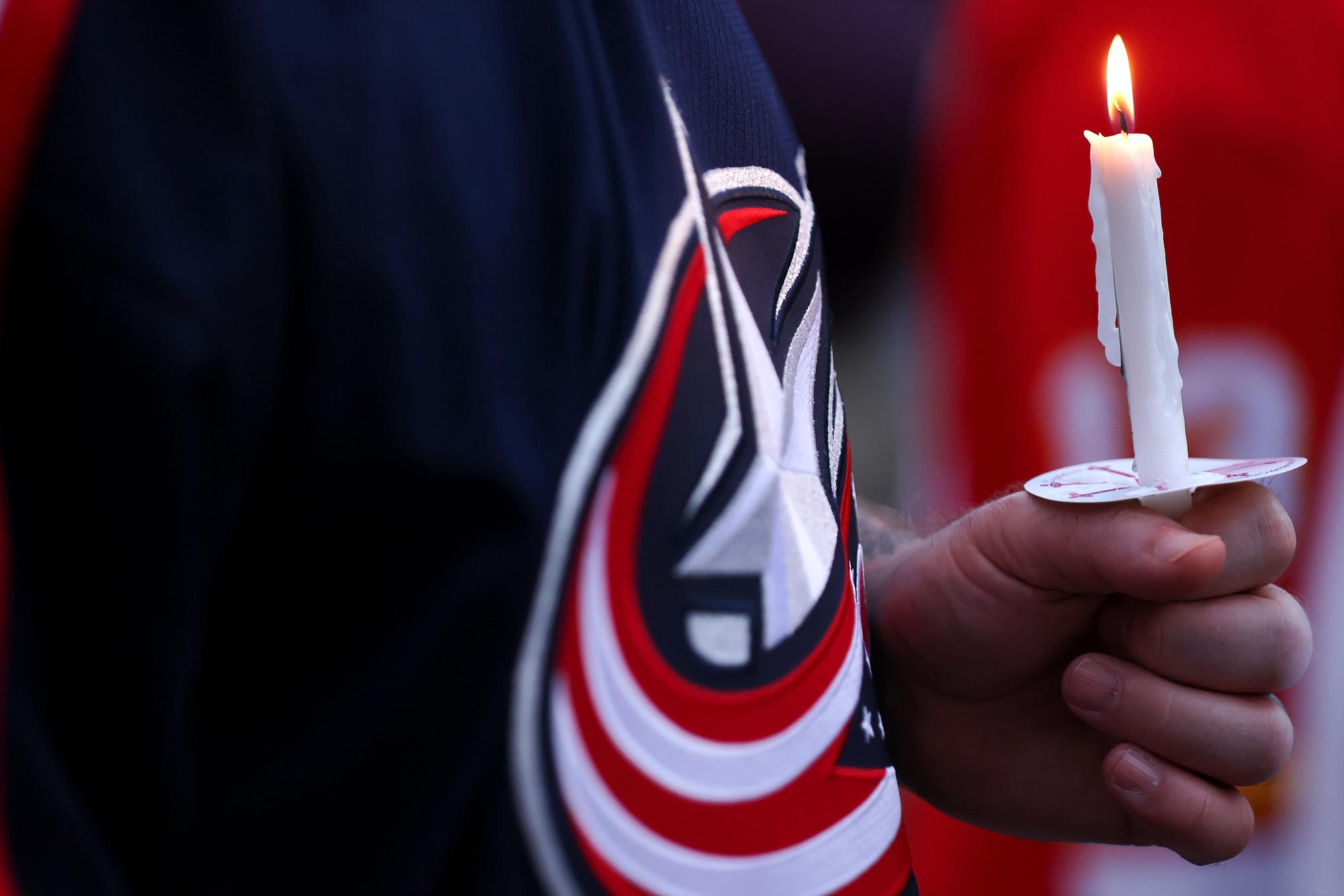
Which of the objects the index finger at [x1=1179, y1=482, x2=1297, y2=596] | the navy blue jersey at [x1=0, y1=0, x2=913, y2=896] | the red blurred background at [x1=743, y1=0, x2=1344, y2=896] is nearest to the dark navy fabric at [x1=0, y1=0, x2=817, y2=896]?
the navy blue jersey at [x1=0, y1=0, x2=913, y2=896]

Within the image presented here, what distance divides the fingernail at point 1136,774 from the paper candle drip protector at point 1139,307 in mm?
188

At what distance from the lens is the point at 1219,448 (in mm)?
1169

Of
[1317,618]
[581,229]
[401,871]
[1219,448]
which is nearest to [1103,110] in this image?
[1219,448]

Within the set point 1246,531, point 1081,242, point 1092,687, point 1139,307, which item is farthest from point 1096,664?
point 1081,242

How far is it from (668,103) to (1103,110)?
0.95 meters

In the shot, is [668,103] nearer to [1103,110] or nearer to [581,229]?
[581,229]

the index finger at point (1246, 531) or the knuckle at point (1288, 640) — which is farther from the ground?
the index finger at point (1246, 531)

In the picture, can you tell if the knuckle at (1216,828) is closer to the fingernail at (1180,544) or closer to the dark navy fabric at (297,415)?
the fingernail at (1180,544)

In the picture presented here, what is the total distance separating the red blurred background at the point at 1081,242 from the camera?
3.78 ft

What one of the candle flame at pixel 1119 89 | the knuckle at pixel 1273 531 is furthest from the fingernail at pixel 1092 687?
the candle flame at pixel 1119 89

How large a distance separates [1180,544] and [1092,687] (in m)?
0.14

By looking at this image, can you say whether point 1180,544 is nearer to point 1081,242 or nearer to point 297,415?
point 297,415

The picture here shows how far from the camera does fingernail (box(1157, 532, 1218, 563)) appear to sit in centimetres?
43

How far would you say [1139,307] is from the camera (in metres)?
0.37
